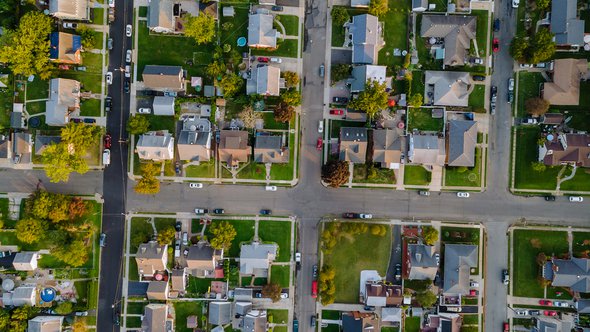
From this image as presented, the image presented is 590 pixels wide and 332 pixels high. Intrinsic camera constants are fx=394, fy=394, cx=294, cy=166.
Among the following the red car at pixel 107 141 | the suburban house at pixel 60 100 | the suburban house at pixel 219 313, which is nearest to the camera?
the suburban house at pixel 60 100

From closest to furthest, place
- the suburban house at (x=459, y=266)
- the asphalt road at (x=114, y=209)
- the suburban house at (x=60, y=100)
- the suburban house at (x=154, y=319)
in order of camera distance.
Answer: the suburban house at (x=60, y=100)
the suburban house at (x=154, y=319)
the suburban house at (x=459, y=266)
the asphalt road at (x=114, y=209)

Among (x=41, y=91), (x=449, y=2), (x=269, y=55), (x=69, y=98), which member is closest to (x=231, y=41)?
(x=269, y=55)

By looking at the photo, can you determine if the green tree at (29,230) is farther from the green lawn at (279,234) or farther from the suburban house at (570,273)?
the suburban house at (570,273)

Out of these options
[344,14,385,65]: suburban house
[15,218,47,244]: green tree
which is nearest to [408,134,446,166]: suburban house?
[344,14,385,65]: suburban house

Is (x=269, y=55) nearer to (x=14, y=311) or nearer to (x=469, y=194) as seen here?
(x=469, y=194)

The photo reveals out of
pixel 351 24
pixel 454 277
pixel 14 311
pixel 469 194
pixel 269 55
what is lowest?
pixel 14 311

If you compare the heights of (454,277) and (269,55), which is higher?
(269,55)

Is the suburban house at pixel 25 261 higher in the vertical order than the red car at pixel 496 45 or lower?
lower

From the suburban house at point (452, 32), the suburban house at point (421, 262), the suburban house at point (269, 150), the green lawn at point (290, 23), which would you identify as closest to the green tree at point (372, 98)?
the suburban house at point (452, 32)
